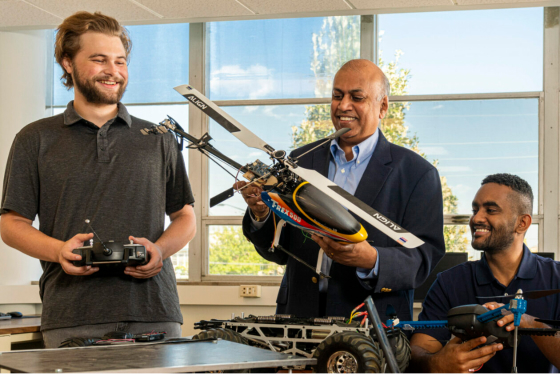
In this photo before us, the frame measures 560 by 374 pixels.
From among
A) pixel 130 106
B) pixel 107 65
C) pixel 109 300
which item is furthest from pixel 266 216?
pixel 130 106

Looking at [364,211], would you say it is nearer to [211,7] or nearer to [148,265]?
[148,265]

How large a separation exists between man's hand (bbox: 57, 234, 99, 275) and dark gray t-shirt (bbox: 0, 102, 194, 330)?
128 mm

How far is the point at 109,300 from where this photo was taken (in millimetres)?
1771

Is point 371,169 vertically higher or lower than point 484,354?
higher

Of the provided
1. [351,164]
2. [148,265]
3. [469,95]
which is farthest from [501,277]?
[469,95]

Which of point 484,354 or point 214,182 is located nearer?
point 484,354

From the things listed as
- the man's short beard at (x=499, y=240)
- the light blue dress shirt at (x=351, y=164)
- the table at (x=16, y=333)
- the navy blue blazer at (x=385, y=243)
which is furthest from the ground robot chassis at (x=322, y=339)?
the table at (x=16, y=333)

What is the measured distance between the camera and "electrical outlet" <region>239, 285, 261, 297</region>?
5004 millimetres

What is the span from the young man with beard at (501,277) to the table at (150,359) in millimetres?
614

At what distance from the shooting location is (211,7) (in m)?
4.40

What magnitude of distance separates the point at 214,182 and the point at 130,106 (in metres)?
1.06

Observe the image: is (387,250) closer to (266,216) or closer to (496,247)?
(266,216)

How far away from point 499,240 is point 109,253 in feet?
4.26

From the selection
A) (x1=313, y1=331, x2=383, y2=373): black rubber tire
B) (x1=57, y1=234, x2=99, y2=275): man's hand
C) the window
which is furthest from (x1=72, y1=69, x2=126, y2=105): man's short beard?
the window
